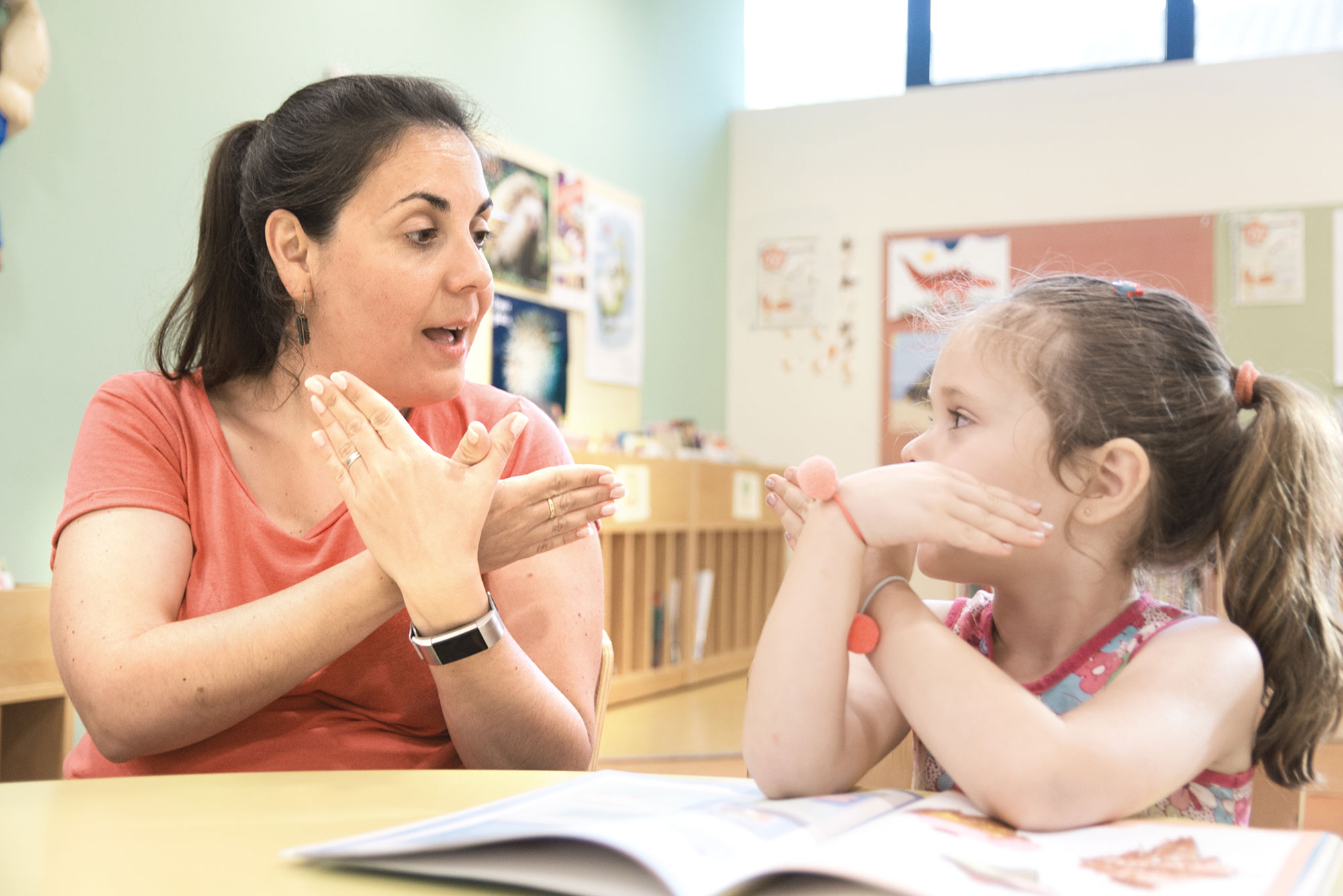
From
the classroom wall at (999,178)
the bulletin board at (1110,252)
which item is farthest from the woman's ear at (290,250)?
the classroom wall at (999,178)

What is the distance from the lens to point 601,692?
119 cm

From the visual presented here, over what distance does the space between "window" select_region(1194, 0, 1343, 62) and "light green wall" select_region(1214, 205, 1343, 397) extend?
749 millimetres

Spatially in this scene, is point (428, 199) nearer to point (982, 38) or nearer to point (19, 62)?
point (19, 62)

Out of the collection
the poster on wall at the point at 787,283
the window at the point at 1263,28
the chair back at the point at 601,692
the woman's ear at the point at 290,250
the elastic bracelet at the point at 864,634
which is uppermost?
the window at the point at 1263,28

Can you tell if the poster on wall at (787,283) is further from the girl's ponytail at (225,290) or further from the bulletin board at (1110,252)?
the girl's ponytail at (225,290)

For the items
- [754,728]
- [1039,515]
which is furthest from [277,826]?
[1039,515]

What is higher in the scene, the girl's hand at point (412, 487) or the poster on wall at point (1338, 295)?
the poster on wall at point (1338, 295)

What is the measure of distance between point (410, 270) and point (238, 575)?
0.37 meters

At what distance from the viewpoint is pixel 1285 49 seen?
16.1 ft

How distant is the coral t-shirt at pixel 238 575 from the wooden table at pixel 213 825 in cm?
23

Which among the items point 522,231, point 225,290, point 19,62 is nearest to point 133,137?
point 19,62

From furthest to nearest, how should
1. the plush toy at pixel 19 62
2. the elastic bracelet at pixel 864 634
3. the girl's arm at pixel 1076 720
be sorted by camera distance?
the plush toy at pixel 19 62 < the elastic bracelet at pixel 864 634 < the girl's arm at pixel 1076 720

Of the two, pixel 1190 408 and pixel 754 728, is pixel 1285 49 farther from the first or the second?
pixel 754 728

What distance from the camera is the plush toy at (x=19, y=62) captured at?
6.94 ft
